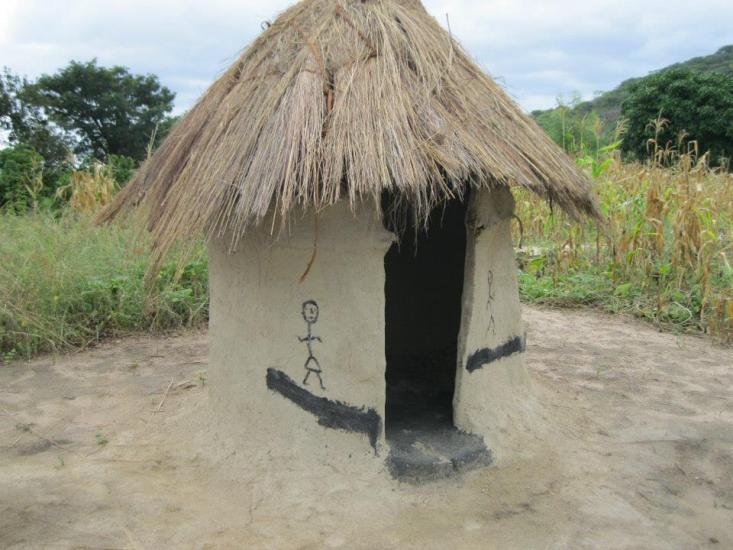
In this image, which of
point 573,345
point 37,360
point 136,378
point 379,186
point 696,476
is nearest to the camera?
point 379,186

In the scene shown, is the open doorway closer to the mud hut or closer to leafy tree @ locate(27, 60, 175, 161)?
the mud hut

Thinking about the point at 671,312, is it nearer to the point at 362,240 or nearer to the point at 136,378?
the point at 362,240

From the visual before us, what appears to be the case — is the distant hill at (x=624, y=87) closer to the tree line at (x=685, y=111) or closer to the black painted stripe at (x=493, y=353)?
the tree line at (x=685, y=111)

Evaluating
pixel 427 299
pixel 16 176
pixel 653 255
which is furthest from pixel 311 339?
pixel 16 176

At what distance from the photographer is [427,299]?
482cm

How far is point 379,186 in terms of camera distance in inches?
102

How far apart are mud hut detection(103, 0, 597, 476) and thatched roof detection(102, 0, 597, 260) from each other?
10mm

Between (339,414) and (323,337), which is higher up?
(323,337)

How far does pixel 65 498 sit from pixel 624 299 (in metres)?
5.35

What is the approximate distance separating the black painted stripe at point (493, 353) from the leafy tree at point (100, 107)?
682 inches

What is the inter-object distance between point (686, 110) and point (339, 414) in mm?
17625

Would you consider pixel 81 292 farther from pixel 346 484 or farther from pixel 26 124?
pixel 26 124

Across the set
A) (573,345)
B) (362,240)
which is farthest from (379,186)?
(573,345)

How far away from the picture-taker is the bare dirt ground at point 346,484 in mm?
2723
